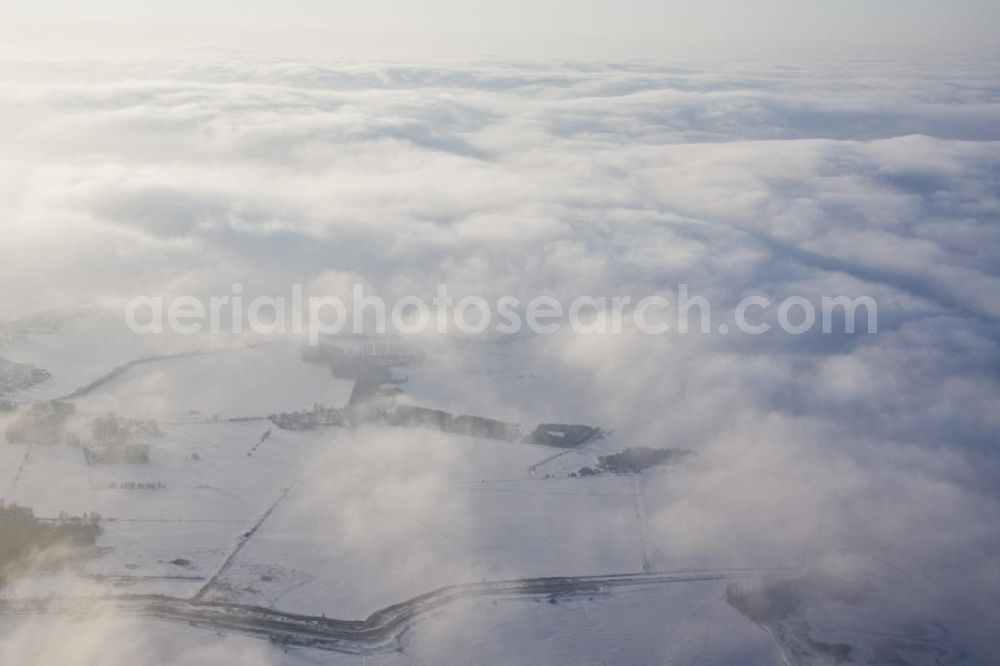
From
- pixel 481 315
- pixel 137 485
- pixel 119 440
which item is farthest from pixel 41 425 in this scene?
pixel 481 315

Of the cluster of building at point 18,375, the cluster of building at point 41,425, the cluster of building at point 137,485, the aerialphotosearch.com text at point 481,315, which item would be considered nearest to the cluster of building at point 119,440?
the cluster of building at point 41,425

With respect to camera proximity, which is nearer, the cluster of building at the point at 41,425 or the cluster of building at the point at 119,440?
the cluster of building at the point at 119,440

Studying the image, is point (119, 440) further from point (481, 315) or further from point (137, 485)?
point (481, 315)

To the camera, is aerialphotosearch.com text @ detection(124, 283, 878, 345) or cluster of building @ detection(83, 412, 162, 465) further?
aerialphotosearch.com text @ detection(124, 283, 878, 345)

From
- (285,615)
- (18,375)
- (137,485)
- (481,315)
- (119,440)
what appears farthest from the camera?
(481,315)

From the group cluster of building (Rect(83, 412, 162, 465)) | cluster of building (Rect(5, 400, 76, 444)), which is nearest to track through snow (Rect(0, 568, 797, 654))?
cluster of building (Rect(83, 412, 162, 465))

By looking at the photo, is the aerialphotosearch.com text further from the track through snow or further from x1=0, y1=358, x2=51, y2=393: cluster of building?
the track through snow

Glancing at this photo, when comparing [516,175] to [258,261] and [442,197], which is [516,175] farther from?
[258,261]

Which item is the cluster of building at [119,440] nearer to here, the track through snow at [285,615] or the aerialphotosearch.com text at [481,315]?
the track through snow at [285,615]

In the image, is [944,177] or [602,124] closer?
[944,177]

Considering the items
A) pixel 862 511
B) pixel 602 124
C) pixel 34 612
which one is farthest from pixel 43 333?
pixel 602 124

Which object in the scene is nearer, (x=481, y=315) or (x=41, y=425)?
(x=41, y=425)
